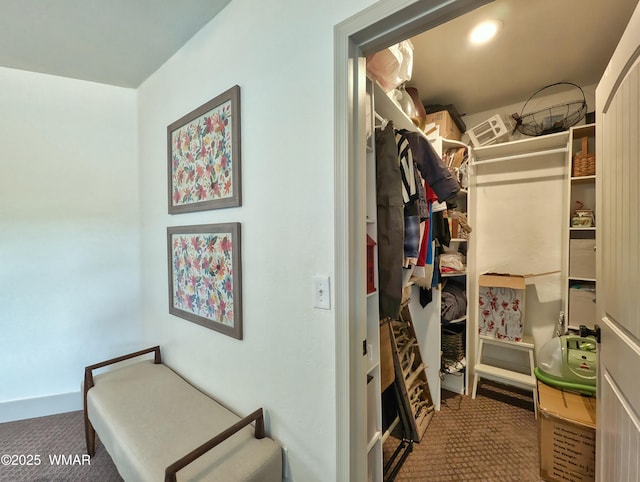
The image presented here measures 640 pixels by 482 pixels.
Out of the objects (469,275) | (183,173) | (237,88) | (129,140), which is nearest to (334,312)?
(237,88)

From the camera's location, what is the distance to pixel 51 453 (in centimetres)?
170

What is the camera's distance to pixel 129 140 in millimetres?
2256

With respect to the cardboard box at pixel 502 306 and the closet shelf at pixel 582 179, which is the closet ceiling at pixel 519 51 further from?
the cardboard box at pixel 502 306

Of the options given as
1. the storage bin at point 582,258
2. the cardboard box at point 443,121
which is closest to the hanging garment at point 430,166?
the cardboard box at point 443,121

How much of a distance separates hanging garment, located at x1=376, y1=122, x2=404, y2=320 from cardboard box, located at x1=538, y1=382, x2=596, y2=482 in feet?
3.67

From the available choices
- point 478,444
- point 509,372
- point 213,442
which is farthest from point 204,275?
point 509,372

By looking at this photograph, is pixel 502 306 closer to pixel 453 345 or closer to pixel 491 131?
pixel 453 345

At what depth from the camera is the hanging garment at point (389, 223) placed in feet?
4.26

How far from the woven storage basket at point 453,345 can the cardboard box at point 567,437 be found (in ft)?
2.35

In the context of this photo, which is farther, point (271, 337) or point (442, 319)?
point (442, 319)

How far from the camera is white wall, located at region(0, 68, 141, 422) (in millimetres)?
1975

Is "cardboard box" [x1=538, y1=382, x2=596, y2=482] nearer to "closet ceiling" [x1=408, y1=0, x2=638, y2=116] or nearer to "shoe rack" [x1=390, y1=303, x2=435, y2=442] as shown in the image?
"shoe rack" [x1=390, y1=303, x2=435, y2=442]

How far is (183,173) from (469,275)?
2374mm

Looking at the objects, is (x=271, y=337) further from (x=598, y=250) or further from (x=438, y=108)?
(x=438, y=108)
